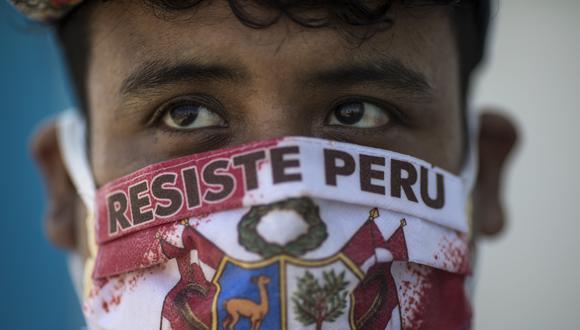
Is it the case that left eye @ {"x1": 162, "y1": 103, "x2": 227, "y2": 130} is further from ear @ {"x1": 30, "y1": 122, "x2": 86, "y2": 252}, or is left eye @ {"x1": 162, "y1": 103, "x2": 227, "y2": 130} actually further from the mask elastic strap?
ear @ {"x1": 30, "y1": 122, "x2": 86, "y2": 252}

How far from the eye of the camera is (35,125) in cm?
342

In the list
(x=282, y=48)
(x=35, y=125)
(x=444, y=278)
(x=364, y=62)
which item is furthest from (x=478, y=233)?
(x=35, y=125)

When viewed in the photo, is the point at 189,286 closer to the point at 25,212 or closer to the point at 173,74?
the point at 173,74

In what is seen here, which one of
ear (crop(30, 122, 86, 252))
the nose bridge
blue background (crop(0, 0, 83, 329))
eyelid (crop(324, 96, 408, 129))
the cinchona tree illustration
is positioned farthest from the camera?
blue background (crop(0, 0, 83, 329))

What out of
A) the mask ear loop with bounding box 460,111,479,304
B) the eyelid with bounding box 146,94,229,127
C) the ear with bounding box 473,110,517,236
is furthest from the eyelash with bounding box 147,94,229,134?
the ear with bounding box 473,110,517,236

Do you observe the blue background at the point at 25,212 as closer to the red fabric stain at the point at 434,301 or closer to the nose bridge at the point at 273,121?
the nose bridge at the point at 273,121

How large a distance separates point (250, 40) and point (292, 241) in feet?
1.50

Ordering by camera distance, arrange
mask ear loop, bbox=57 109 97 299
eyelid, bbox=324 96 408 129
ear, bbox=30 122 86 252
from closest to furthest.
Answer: eyelid, bbox=324 96 408 129
mask ear loop, bbox=57 109 97 299
ear, bbox=30 122 86 252

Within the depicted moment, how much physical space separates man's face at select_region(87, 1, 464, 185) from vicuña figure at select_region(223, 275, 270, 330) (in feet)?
1.06

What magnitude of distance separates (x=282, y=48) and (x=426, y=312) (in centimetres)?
67

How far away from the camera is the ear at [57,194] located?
2.15 metres

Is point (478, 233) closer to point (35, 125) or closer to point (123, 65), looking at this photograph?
point (123, 65)

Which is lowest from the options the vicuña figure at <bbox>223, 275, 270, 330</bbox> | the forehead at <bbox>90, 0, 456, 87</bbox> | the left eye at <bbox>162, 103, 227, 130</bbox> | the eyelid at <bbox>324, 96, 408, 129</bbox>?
the vicuña figure at <bbox>223, 275, 270, 330</bbox>

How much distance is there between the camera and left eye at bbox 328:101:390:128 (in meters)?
1.54
